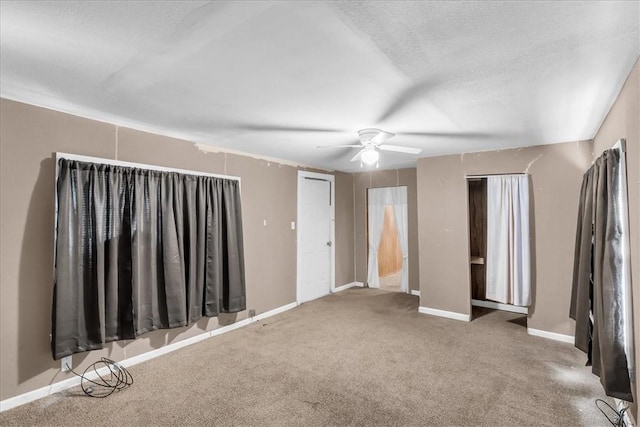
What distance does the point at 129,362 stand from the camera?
10.0 feet

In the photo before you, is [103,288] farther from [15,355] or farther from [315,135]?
[315,135]

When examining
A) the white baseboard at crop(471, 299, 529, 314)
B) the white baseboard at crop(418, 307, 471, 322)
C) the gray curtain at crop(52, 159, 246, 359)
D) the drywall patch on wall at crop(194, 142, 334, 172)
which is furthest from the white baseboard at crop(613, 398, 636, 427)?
the drywall patch on wall at crop(194, 142, 334, 172)

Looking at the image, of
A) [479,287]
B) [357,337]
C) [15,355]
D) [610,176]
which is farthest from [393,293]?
[15,355]

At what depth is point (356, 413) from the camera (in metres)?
2.30

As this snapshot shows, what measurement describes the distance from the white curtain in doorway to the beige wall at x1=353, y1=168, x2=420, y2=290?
9 cm

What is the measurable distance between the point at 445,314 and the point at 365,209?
8.33ft

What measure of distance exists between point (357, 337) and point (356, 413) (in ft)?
4.75

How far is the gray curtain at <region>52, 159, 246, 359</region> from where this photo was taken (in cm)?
261

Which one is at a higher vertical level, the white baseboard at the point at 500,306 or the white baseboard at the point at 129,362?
the white baseboard at the point at 129,362

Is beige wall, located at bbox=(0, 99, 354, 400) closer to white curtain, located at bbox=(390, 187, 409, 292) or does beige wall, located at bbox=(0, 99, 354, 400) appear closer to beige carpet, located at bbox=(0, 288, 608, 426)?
beige carpet, located at bbox=(0, 288, 608, 426)

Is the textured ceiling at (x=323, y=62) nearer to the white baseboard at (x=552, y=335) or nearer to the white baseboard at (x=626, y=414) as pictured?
the white baseboard at (x=626, y=414)

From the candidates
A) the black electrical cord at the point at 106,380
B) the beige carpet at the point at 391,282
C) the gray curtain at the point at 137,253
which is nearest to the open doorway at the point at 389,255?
the beige carpet at the point at 391,282

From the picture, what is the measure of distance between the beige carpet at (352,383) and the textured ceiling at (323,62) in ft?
7.53

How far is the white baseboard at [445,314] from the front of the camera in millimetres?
4355
